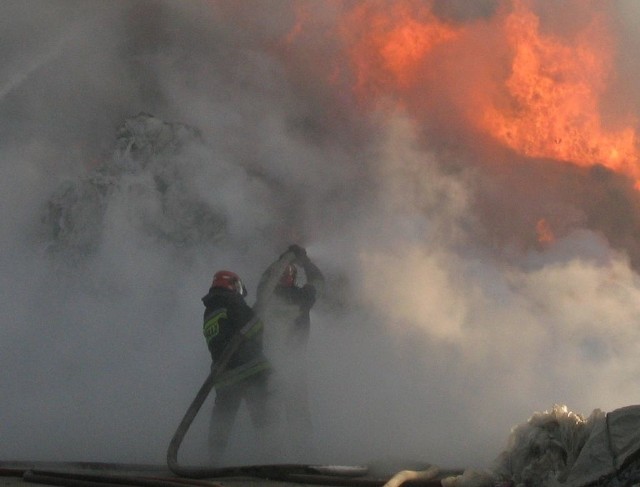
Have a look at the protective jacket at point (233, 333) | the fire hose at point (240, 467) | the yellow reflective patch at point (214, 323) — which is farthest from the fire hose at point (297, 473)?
the yellow reflective patch at point (214, 323)

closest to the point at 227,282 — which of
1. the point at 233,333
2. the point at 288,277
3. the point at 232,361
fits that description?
the point at 233,333

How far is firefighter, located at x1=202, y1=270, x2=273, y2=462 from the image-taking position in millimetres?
7770

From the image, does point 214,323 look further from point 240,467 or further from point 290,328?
point 240,467

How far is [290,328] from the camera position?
28.7 feet

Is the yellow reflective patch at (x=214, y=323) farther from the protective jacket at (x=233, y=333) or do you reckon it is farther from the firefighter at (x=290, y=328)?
the firefighter at (x=290, y=328)

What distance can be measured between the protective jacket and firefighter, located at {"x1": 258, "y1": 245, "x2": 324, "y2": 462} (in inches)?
14.3

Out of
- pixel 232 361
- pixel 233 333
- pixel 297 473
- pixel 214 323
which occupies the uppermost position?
pixel 214 323

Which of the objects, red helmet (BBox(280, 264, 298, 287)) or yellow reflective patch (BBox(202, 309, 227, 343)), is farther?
red helmet (BBox(280, 264, 298, 287))

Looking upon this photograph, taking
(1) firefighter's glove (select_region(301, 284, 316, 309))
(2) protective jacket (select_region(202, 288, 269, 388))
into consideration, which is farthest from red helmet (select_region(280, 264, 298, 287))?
(2) protective jacket (select_region(202, 288, 269, 388))

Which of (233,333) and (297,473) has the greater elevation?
(233,333)

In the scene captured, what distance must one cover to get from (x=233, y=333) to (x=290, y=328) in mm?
977

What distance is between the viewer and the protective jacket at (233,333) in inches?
308

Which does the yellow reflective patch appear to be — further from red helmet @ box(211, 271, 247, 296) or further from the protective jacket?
red helmet @ box(211, 271, 247, 296)

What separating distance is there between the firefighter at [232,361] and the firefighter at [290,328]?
0.32m
